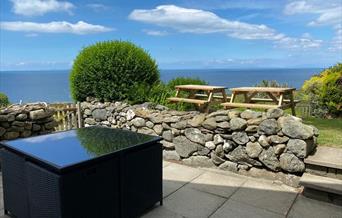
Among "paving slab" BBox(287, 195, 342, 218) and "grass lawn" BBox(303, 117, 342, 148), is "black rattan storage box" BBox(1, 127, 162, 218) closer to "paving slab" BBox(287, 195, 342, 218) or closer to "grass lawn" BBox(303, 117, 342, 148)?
"paving slab" BBox(287, 195, 342, 218)

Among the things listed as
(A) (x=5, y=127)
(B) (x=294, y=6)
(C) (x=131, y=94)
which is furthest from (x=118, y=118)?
(B) (x=294, y=6)

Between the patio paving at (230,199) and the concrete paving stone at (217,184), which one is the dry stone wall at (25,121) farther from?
the concrete paving stone at (217,184)

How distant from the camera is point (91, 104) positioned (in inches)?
241

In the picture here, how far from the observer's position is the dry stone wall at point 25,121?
4.42 m

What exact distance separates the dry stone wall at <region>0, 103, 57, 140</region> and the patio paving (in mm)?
1737

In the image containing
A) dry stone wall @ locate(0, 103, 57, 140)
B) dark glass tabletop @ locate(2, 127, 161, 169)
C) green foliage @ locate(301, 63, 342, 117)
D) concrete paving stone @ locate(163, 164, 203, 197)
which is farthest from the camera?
green foliage @ locate(301, 63, 342, 117)

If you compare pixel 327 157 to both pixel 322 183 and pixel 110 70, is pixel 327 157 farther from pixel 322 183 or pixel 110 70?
pixel 110 70

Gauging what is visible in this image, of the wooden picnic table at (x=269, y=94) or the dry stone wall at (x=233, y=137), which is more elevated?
the wooden picnic table at (x=269, y=94)

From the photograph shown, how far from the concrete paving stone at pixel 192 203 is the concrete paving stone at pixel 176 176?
150 mm

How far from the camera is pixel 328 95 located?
651 cm

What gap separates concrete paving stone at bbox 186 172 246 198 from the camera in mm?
3326

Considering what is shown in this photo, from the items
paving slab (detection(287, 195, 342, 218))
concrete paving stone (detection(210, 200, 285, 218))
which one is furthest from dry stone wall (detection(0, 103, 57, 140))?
paving slab (detection(287, 195, 342, 218))

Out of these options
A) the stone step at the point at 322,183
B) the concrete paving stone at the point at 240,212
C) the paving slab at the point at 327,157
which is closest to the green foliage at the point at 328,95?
the paving slab at the point at 327,157

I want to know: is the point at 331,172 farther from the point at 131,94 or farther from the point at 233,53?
the point at 233,53
